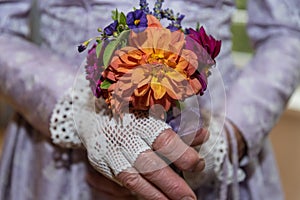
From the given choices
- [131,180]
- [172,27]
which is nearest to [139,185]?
[131,180]

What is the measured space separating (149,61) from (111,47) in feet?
0.09

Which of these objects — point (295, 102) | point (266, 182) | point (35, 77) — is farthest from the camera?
point (295, 102)

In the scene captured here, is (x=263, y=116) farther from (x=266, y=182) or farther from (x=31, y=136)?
(x=31, y=136)

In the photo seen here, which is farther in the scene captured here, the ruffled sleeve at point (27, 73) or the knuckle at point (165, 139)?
the ruffled sleeve at point (27, 73)

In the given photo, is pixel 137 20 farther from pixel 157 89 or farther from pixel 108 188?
pixel 108 188

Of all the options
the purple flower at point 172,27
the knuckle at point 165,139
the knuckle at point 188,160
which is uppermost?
the purple flower at point 172,27

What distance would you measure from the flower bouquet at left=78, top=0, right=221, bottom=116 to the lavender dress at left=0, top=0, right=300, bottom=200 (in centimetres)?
12

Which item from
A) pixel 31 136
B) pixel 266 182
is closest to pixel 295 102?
pixel 266 182

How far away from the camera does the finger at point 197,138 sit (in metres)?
0.30

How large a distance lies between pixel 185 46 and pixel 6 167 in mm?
354

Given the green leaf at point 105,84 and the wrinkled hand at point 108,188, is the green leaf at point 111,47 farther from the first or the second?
the wrinkled hand at point 108,188

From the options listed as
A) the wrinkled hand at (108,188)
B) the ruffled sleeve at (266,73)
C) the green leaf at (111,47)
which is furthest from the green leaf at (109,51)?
the ruffled sleeve at (266,73)

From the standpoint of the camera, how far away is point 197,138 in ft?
1.01

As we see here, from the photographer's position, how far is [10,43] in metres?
0.52
